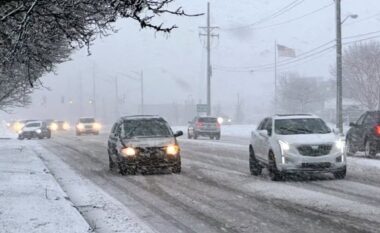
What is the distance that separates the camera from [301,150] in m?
15.1

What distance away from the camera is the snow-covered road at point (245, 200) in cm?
934

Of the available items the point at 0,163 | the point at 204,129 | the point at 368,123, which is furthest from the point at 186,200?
the point at 204,129

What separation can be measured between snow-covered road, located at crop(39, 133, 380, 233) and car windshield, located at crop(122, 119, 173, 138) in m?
1.27

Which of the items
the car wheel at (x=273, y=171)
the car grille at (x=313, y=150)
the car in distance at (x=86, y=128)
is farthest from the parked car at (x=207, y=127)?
the car grille at (x=313, y=150)

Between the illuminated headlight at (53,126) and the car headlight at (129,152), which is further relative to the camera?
the illuminated headlight at (53,126)

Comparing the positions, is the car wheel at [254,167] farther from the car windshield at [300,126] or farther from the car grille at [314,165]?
the car grille at [314,165]

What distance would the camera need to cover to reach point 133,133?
1828cm

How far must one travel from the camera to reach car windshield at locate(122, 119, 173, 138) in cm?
1820

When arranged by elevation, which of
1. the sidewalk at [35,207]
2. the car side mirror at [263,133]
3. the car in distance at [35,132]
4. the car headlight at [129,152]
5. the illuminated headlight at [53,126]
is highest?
the car side mirror at [263,133]

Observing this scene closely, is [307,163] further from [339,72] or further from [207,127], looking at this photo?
[207,127]

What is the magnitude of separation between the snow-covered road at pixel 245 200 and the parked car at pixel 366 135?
319 cm

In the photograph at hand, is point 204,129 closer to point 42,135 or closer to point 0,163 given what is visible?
point 42,135

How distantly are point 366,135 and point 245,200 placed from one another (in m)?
12.0

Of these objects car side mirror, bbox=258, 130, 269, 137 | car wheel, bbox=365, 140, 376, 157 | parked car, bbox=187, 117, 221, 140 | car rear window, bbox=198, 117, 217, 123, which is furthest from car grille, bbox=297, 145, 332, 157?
car rear window, bbox=198, 117, 217, 123
